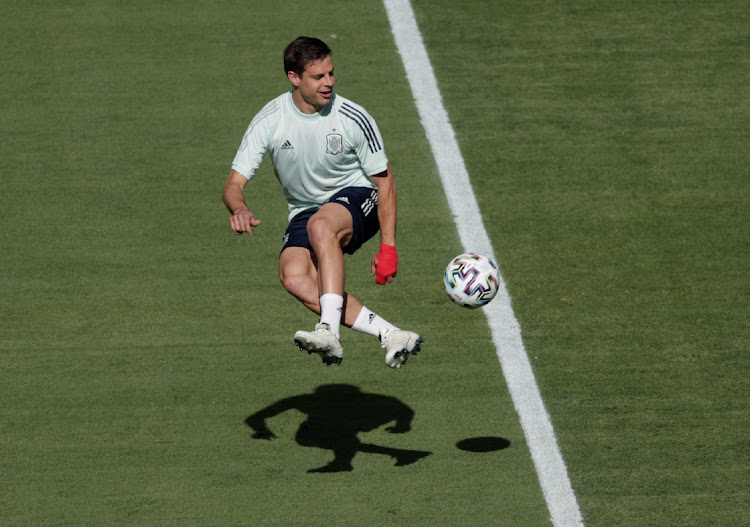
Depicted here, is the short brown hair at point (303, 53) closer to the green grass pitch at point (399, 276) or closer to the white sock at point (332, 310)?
the white sock at point (332, 310)

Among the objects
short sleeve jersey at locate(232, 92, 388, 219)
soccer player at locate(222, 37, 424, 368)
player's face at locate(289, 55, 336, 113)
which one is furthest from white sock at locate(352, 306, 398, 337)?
player's face at locate(289, 55, 336, 113)

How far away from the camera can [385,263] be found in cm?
920

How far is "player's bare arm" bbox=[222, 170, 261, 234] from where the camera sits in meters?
8.59

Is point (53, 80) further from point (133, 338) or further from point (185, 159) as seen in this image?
point (133, 338)

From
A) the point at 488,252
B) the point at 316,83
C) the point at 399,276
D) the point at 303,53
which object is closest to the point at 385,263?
the point at 316,83

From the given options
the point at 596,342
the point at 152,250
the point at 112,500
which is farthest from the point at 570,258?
the point at 112,500

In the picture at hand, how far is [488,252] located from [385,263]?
3.34 m

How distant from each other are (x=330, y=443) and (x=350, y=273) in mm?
2582

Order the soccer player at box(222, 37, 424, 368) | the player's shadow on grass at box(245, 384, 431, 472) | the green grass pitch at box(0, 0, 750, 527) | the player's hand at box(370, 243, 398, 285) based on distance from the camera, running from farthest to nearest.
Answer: the player's shadow on grass at box(245, 384, 431, 472)
the green grass pitch at box(0, 0, 750, 527)
the player's hand at box(370, 243, 398, 285)
the soccer player at box(222, 37, 424, 368)

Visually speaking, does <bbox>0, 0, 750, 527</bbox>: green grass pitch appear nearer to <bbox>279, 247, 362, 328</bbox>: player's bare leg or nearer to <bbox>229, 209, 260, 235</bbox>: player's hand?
<bbox>279, 247, 362, 328</bbox>: player's bare leg

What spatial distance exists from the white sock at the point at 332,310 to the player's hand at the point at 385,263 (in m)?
0.35

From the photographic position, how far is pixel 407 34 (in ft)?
51.6

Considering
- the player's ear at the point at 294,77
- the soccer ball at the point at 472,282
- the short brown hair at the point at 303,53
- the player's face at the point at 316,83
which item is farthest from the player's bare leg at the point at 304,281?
the short brown hair at the point at 303,53

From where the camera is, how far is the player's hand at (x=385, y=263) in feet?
30.1
